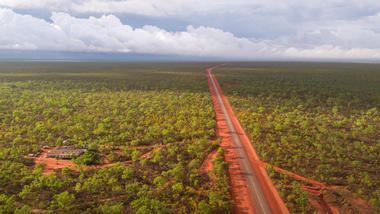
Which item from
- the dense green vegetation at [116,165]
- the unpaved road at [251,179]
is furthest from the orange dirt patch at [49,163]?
the unpaved road at [251,179]

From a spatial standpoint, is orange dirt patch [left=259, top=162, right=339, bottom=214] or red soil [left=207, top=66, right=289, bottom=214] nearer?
orange dirt patch [left=259, top=162, right=339, bottom=214]

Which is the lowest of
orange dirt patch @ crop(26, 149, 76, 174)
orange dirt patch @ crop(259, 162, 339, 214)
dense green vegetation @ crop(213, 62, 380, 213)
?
orange dirt patch @ crop(259, 162, 339, 214)

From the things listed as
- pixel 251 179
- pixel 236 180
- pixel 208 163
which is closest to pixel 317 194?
pixel 251 179

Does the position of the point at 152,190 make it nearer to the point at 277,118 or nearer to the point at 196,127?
the point at 196,127

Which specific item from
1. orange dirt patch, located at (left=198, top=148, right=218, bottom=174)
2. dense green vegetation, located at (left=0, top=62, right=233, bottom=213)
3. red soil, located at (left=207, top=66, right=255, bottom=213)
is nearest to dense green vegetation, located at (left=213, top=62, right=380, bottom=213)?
red soil, located at (left=207, top=66, right=255, bottom=213)

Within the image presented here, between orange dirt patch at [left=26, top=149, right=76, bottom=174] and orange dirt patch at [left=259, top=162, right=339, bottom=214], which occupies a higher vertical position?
orange dirt patch at [left=26, top=149, right=76, bottom=174]

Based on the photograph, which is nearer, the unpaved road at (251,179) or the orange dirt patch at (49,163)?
the unpaved road at (251,179)

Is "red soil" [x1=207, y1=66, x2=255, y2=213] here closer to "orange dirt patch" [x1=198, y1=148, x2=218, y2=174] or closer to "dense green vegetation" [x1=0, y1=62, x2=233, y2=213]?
"dense green vegetation" [x1=0, y1=62, x2=233, y2=213]

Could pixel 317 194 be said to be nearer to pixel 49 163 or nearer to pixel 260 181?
pixel 260 181

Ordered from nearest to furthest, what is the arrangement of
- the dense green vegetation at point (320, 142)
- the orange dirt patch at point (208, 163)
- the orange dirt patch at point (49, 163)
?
1. the dense green vegetation at point (320, 142)
2. the orange dirt patch at point (49, 163)
3. the orange dirt patch at point (208, 163)

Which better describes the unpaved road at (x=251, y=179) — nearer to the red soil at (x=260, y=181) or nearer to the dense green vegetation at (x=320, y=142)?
the red soil at (x=260, y=181)

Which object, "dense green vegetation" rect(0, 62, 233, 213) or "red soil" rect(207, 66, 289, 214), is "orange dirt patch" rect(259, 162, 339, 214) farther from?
"dense green vegetation" rect(0, 62, 233, 213)

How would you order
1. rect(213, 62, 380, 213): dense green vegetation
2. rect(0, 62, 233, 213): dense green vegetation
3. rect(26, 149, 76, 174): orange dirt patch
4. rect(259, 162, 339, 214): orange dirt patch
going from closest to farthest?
rect(0, 62, 233, 213): dense green vegetation, rect(259, 162, 339, 214): orange dirt patch, rect(213, 62, 380, 213): dense green vegetation, rect(26, 149, 76, 174): orange dirt patch

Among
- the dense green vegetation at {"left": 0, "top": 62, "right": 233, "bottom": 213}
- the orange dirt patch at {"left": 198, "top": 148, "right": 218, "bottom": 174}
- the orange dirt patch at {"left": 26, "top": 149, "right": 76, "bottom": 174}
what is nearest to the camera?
the dense green vegetation at {"left": 0, "top": 62, "right": 233, "bottom": 213}
